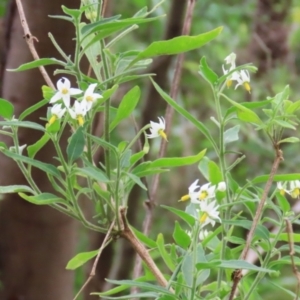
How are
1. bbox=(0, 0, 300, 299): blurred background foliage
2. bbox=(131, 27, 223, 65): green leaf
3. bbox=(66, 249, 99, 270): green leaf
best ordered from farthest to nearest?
bbox=(0, 0, 300, 299): blurred background foliage → bbox=(66, 249, 99, 270): green leaf → bbox=(131, 27, 223, 65): green leaf

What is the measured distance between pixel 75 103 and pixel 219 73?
1.05m

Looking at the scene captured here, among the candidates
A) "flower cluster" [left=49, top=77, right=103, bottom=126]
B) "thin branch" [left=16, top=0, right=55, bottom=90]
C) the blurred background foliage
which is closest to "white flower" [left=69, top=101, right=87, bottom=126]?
"flower cluster" [left=49, top=77, right=103, bottom=126]

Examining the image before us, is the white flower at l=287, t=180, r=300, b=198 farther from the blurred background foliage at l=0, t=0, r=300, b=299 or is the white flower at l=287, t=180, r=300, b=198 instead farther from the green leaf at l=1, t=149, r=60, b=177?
the blurred background foliage at l=0, t=0, r=300, b=299

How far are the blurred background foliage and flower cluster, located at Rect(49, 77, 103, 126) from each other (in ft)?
2.81

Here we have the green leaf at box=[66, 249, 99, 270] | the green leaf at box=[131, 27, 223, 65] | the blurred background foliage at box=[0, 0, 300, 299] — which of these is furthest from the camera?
the blurred background foliage at box=[0, 0, 300, 299]

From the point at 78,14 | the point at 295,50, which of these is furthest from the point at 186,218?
the point at 295,50

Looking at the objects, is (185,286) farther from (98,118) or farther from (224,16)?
(224,16)

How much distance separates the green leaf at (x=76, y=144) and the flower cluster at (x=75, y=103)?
0.5 inches

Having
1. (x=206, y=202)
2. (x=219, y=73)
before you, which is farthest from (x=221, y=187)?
(x=219, y=73)

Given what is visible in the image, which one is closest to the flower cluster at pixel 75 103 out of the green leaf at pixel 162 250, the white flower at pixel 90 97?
the white flower at pixel 90 97

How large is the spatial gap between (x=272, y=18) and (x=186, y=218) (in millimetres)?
1125

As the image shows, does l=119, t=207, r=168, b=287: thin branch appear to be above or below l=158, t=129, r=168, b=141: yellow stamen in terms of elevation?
below

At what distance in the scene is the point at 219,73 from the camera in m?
1.37

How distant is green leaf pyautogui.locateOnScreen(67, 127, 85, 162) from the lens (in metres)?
0.37
